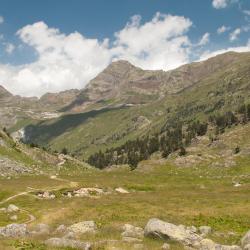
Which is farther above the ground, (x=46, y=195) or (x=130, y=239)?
(x=130, y=239)

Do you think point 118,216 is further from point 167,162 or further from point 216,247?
point 167,162

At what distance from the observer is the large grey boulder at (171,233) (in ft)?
123

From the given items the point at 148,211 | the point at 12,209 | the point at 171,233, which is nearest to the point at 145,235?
the point at 171,233

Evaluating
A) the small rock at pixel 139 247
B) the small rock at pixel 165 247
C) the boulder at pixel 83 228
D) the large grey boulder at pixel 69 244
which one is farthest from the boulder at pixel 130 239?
the boulder at pixel 83 228

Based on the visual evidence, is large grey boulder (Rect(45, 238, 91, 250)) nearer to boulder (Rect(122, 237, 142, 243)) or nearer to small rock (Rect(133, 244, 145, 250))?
small rock (Rect(133, 244, 145, 250))

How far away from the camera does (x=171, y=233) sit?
3822 centimetres

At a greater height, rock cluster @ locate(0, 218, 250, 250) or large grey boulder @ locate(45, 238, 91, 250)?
large grey boulder @ locate(45, 238, 91, 250)

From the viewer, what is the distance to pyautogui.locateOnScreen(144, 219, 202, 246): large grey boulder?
37375 mm

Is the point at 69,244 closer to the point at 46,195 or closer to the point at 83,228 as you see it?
the point at 83,228

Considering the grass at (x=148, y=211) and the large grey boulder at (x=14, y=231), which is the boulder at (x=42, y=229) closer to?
the large grey boulder at (x=14, y=231)

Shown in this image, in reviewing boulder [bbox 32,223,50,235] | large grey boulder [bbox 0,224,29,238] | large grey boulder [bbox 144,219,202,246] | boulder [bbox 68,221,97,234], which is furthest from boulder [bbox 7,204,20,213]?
large grey boulder [bbox 144,219,202,246]

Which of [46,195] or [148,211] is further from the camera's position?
[46,195]

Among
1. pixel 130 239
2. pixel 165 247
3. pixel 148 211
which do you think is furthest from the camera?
pixel 148 211

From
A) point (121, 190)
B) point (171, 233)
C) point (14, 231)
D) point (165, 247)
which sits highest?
point (171, 233)
